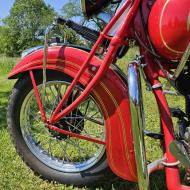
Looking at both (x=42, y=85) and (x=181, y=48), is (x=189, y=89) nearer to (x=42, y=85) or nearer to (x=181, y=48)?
(x=181, y=48)

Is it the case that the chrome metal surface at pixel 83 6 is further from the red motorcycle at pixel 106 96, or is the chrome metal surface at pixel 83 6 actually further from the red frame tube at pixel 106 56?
the red frame tube at pixel 106 56

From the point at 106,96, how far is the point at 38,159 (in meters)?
0.80

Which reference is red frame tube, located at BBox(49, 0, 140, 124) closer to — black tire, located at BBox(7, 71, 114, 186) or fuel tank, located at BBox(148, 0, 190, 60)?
fuel tank, located at BBox(148, 0, 190, 60)

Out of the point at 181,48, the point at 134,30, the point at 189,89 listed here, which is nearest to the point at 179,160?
the point at 189,89

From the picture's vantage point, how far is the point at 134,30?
2.22 meters

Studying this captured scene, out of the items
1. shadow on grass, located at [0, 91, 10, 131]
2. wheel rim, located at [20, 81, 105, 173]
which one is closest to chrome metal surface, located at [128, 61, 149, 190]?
wheel rim, located at [20, 81, 105, 173]

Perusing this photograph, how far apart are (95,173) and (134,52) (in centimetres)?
83

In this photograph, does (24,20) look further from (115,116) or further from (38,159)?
(115,116)

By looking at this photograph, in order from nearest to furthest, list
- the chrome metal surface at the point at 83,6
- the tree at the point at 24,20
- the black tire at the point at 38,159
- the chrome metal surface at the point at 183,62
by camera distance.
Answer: the chrome metal surface at the point at 183,62 < the chrome metal surface at the point at 83,6 < the black tire at the point at 38,159 < the tree at the point at 24,20

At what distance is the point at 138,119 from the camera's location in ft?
6.77

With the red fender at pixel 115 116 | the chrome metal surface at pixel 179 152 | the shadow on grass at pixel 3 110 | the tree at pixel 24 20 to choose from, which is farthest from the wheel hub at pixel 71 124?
the tree at pixel 24 20

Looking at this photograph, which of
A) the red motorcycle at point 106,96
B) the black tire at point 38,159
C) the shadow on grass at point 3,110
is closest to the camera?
the red motorcycle at point 106,96

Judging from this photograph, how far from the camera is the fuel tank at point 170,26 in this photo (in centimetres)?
199

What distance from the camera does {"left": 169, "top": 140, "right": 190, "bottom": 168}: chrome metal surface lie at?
2.05 metres
